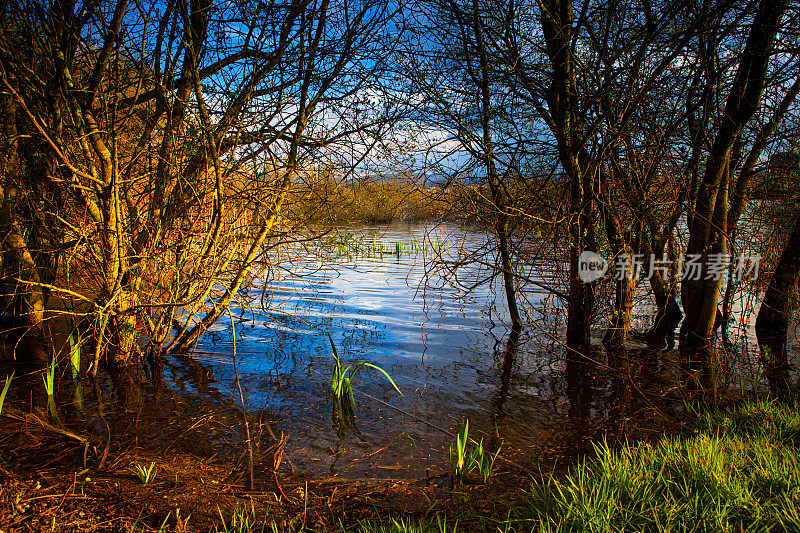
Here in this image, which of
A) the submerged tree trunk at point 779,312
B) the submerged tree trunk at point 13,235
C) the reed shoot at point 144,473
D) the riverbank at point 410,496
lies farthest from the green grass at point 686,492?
the submerged tree trunk at point 13,235

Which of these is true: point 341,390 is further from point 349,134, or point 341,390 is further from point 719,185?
point 719,185

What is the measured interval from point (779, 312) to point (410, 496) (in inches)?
264

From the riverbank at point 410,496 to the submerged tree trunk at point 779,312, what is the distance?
3.25 meters

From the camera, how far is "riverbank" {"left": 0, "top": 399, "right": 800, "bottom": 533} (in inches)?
101

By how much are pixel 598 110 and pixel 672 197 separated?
1834 millimetres

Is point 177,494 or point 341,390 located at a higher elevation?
point 341,390

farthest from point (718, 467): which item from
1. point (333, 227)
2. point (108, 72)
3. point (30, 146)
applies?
point (30, 146)

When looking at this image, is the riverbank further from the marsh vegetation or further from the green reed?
the green reed

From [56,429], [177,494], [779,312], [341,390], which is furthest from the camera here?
[779,312]

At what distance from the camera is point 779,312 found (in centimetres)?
697

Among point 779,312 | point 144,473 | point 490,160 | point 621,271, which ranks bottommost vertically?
point 144,473

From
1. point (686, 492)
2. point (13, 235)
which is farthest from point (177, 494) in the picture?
point (13, 235)

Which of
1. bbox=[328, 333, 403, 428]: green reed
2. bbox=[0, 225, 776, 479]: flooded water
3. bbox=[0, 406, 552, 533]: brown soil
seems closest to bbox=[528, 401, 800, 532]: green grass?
bbox=[0, 406, 552, 533]: brown soil

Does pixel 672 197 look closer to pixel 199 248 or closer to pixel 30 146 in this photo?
pixel 199 248
